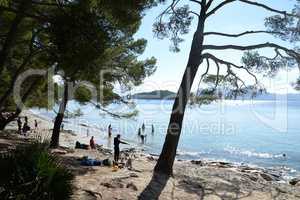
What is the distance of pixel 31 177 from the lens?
17.9 feet

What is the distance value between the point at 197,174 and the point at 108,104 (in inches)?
327

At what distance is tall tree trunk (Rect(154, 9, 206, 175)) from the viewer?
1327 cm

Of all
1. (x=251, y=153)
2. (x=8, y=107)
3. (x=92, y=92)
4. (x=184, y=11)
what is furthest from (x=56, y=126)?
(x=251, y=153)

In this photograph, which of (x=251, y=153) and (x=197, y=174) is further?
(x=251, y=153)

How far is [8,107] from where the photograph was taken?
82.7 feet

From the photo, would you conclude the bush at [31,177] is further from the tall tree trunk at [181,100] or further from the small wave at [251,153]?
the small wave at [251,153]

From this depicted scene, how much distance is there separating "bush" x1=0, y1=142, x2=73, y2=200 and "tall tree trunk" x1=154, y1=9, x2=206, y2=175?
7680 mm

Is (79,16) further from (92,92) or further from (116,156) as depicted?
(92,92)

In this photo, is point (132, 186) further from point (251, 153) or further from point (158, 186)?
point (251, 153)

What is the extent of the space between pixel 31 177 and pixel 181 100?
8.40 metres

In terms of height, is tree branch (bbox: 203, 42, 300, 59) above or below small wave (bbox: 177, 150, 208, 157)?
above

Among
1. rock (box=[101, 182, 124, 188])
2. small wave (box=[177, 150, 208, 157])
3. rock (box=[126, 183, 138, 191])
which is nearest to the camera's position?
rock (box=[101, 182, 124, 188])

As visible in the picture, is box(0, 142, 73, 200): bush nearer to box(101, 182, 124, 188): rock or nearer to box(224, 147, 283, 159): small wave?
box(101, 182, 124, 188): rock

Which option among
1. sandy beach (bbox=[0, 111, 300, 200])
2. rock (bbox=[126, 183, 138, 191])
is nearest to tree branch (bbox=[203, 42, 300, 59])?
sandy beach (bbox=[0, 111, 300, 200])
